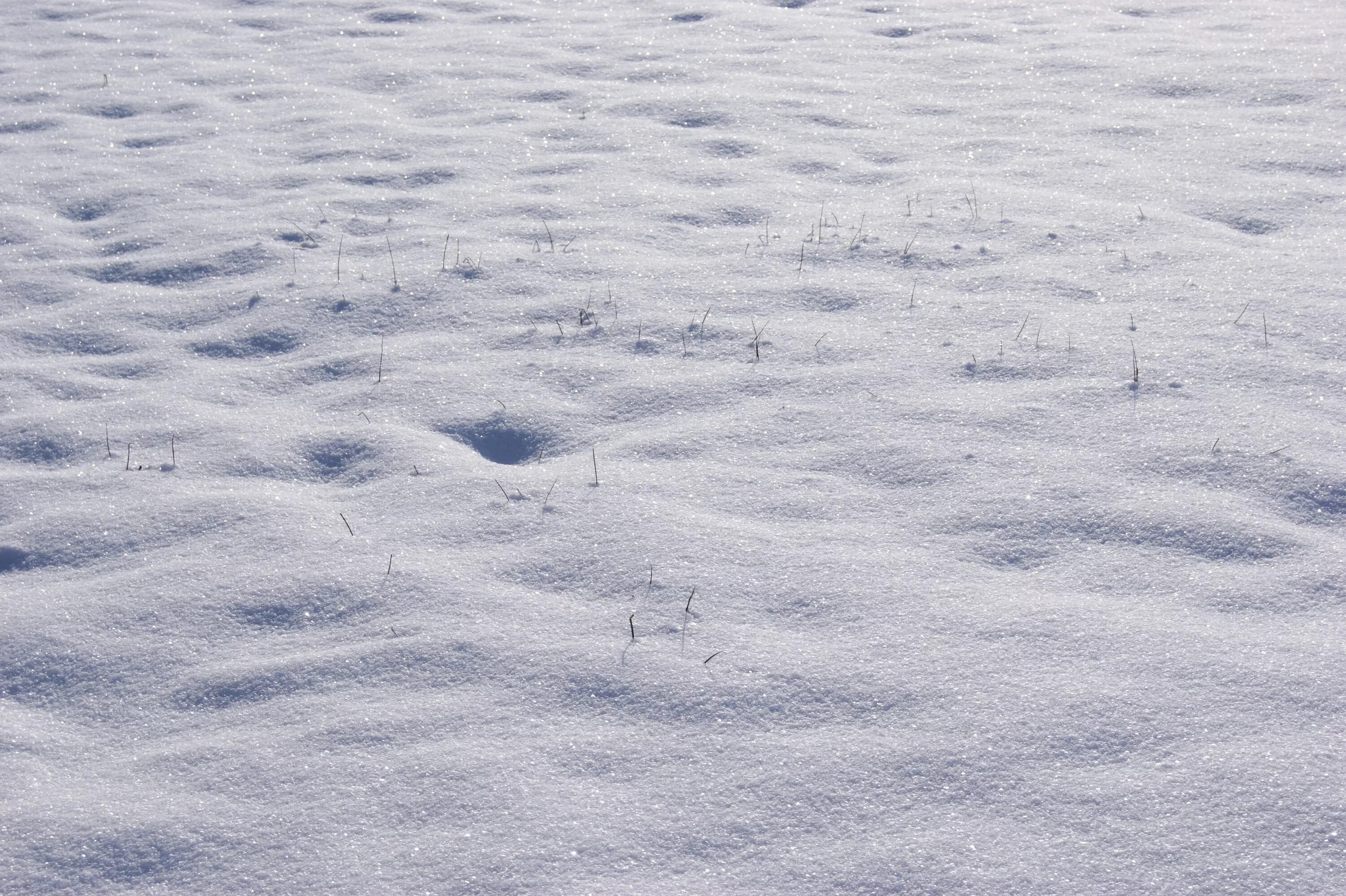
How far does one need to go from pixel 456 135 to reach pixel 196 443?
264 centimetres

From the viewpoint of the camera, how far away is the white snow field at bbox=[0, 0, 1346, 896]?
83.8 inches

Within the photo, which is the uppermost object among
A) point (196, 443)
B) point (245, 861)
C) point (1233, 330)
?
point (1233, 330)

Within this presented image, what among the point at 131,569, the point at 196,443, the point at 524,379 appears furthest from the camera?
the point at 524,379

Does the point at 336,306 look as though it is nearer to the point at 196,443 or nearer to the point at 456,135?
the point at 196,443

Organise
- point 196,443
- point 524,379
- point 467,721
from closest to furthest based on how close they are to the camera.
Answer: point 467,721, point 196,443, point 524,379

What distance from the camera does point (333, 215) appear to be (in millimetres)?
4719

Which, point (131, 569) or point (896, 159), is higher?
point (896, 159)

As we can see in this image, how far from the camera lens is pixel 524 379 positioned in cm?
358

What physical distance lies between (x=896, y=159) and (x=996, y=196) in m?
0.63

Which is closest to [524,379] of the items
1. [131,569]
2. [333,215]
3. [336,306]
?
[336,306]

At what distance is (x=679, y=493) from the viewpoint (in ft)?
9.96

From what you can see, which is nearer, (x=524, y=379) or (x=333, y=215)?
(x=524, y=379)

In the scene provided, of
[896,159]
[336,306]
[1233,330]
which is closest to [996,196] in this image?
[896,159]

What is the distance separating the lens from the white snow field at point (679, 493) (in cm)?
213
